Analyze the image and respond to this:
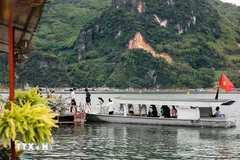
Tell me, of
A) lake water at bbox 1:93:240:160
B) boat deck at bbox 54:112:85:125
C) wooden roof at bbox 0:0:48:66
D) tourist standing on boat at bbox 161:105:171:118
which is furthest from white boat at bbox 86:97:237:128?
wooden roof at bbox 0:0:48:66

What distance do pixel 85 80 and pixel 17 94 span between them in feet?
578

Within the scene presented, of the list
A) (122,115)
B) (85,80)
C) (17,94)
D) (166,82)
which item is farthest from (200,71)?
(17,94)

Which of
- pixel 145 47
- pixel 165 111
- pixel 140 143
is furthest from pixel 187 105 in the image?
pixel 145 47

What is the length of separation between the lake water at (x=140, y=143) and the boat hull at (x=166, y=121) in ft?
2.50

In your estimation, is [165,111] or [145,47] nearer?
[165,111]

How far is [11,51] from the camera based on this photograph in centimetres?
574

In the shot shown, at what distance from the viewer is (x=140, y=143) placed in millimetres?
21219

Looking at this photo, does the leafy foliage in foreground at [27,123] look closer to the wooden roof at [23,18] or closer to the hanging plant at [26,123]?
the hanging plant at [26,123]

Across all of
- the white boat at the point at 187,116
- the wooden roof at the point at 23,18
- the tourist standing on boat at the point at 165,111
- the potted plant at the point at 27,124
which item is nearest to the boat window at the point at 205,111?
the white boat at the point at 187,116

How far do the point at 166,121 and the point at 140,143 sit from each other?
846cm

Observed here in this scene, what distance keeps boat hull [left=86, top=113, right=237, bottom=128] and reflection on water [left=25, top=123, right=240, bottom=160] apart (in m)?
0.80

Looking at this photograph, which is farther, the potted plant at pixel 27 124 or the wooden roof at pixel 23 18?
the wooden roof at pixel 23 18

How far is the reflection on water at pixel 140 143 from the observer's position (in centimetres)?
1766

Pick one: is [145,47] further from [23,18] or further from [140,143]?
[23,18]
